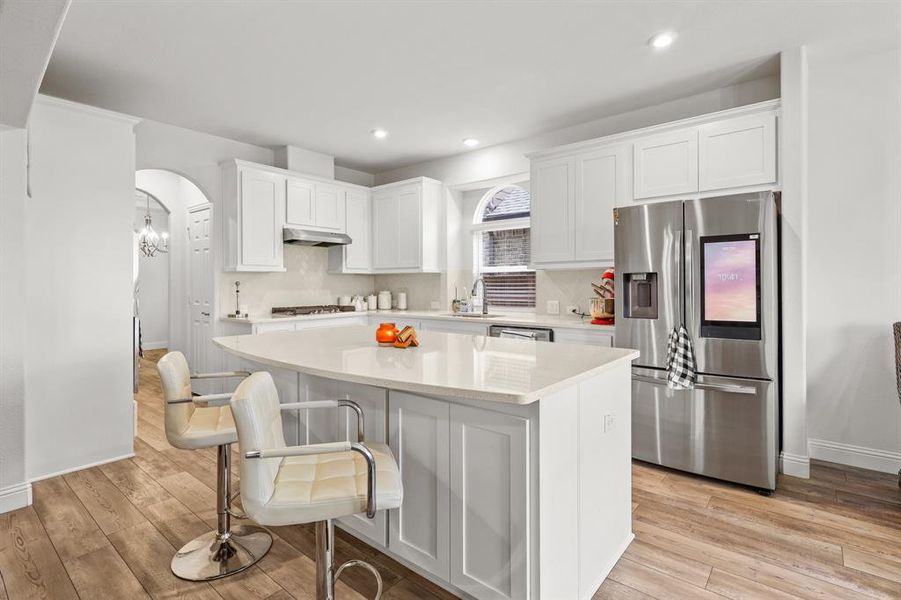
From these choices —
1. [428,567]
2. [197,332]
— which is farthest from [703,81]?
[197,332]

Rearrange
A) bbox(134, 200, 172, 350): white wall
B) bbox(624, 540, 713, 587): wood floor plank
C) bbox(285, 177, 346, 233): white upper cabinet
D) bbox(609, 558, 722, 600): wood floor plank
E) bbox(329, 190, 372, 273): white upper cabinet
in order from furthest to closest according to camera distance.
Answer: bbox(134, 200, 172, 350): white wall, bbox(329, 190, 372, 273): white upper cabinet, bbox(285, 177, 346, 233): white upper cabinet, bbox(624, 540, 713, 587): wood floor plank, bbox(609, 558, 722, 600): wood floor plank

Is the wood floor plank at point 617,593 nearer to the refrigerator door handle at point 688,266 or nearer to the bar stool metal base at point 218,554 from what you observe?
the bar stool metal base at point 218,554

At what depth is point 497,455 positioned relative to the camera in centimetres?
160

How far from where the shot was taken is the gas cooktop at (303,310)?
16.2 feet

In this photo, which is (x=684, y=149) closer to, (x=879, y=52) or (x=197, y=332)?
(x=879, y=52)

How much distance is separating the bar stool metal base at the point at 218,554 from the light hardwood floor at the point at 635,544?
0.05m

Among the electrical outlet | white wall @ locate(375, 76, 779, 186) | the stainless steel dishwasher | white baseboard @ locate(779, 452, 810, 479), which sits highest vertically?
white wall @ locate(375, 76, 779, 186)

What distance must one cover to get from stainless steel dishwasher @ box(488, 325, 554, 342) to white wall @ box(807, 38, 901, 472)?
1.87m

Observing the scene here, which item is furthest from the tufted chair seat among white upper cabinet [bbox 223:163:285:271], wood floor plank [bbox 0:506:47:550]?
white upper cabinet [bbox 223:163:285:271]

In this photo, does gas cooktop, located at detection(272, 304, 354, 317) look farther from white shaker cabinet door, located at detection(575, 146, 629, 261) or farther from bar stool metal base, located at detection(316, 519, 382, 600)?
bar stool metal base, located at detection(316, 519, 382, 600)

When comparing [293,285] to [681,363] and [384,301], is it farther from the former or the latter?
[681,363]

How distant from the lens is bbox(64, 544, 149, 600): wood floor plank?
6.29ft

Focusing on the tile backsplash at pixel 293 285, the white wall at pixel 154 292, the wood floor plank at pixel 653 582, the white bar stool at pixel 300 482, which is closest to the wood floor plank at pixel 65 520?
the white bar stool at pixel 300 482

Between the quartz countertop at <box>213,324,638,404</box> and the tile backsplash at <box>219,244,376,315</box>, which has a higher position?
the tile backsplash at <box>219,244,376,315</box>
